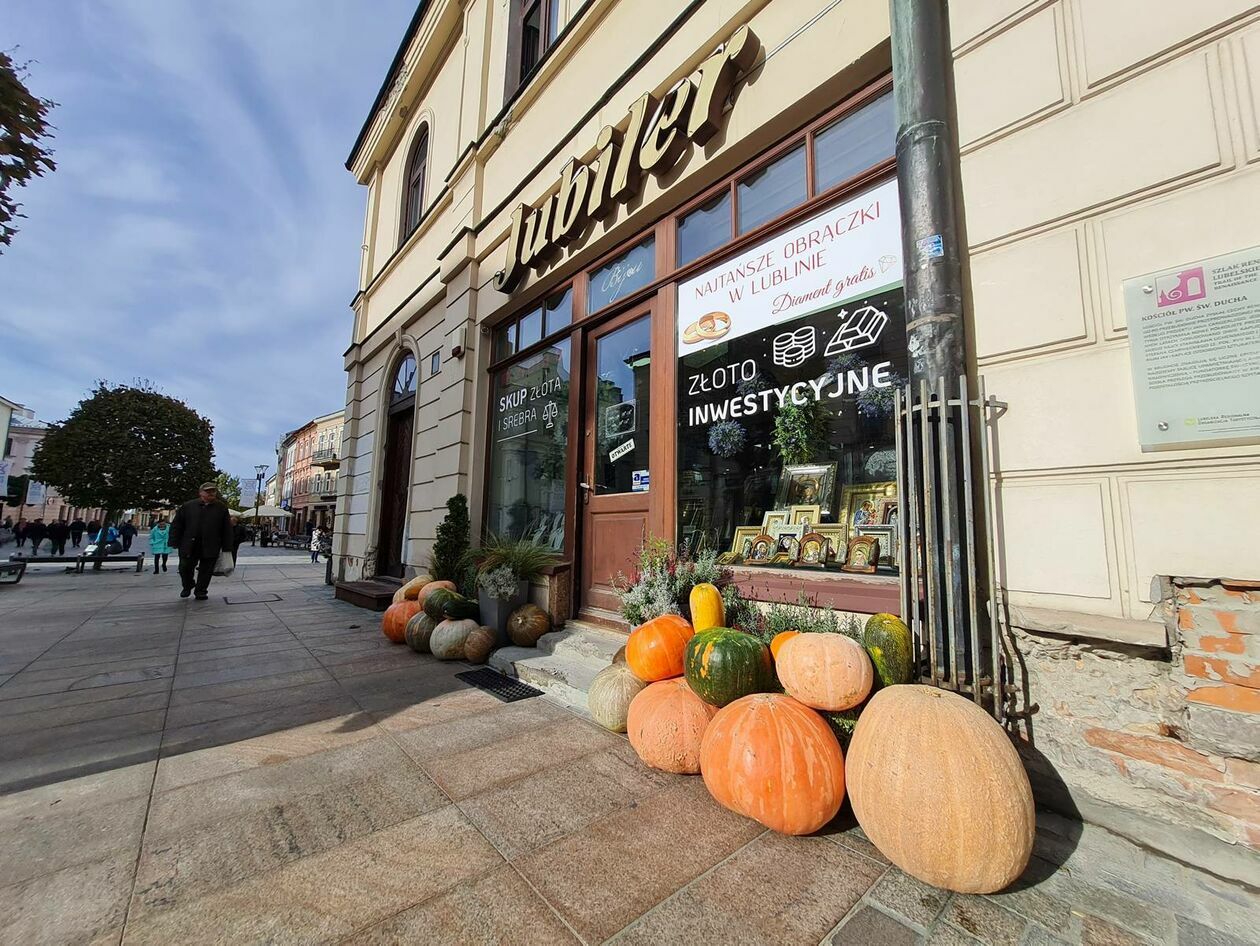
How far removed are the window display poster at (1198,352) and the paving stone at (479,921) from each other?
8.99 ft

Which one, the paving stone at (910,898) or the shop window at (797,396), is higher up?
the shop window at (797,396)

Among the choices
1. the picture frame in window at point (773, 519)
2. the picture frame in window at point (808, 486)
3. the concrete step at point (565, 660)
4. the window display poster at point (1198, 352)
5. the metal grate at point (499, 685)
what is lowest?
the metal grate at point (499, 685)

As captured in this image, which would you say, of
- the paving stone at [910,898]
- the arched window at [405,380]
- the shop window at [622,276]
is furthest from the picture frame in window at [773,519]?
the arched window at [405,380]

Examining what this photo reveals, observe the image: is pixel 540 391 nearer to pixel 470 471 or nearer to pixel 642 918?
pixel 470 471

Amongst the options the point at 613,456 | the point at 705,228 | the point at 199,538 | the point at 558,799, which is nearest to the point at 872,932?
the point at 558,799

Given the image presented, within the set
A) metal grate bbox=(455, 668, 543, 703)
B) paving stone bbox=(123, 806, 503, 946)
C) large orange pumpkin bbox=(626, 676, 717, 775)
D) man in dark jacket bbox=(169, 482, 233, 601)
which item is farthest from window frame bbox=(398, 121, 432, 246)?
paving stone bbox=(123, 806, 503, 946)

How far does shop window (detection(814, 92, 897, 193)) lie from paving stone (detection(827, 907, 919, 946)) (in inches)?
152

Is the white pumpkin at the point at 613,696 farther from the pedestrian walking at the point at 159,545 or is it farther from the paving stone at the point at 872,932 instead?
the pedestrian walking at the point at 159,545

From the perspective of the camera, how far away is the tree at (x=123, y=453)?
1509cm

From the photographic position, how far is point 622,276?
5250 mm

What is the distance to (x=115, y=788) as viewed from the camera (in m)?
2.18

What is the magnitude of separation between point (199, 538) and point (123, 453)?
11836 millimetres

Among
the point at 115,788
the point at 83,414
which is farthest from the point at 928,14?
the point at 83,414

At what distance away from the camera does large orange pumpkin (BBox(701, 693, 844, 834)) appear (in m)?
1.86
